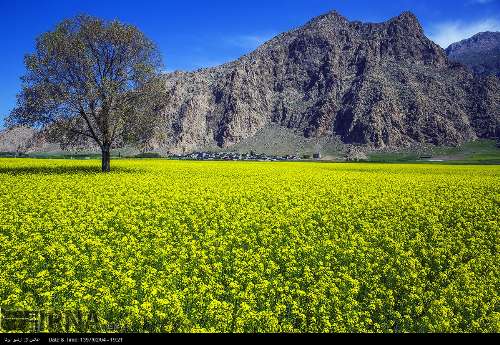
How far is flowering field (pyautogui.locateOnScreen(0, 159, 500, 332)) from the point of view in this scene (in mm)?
8188

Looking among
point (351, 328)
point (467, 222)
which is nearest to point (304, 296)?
point (351, 328)

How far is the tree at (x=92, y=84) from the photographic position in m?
39.8

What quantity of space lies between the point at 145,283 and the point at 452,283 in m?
7.56

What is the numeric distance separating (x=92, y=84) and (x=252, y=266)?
111 ft

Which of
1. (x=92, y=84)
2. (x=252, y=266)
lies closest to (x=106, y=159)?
(x=92, y=84)

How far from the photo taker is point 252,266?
11.1 m

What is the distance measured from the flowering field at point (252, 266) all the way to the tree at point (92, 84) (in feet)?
74.0

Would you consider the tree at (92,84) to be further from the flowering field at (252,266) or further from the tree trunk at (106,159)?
the flowering field at (252,266)

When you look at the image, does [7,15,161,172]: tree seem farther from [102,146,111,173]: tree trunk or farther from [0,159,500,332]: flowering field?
[0,159,500,332]: flowering field

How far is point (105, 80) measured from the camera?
40125 mm

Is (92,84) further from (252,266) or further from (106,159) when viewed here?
(252,266)

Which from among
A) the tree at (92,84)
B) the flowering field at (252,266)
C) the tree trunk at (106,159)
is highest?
the tree at (92,84)

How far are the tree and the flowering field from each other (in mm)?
22564

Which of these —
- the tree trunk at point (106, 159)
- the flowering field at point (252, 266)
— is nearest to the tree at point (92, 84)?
the tree trunk at point (106, 159)
